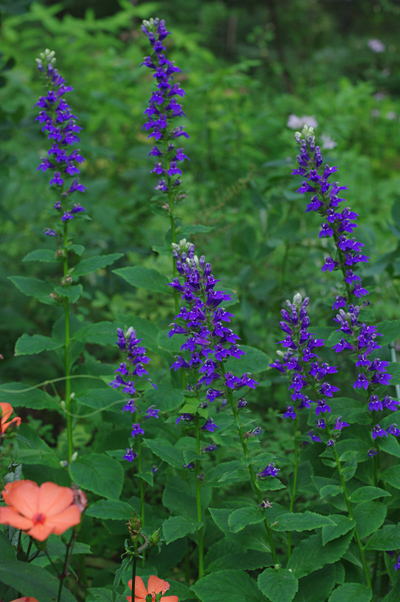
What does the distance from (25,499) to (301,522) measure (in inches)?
30.2

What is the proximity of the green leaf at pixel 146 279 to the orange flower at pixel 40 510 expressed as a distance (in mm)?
915

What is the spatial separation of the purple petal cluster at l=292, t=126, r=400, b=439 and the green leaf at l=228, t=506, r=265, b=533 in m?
0.40

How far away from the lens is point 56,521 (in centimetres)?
99

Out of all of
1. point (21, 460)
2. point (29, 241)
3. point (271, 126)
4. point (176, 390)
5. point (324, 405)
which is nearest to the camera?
point (324, 405)

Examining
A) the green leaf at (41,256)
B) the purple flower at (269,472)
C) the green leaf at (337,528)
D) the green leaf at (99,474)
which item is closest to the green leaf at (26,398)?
the green leaf at (99,474)

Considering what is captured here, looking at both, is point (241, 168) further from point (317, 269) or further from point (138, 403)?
point (138, 403)

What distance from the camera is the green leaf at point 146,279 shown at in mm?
1900

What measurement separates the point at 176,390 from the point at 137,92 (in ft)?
12.9

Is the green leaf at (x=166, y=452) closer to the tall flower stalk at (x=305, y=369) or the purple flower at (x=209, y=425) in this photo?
the purple flower at (x=209, y=425)

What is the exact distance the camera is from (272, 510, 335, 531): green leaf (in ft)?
4.79

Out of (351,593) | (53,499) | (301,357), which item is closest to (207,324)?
(301,357)

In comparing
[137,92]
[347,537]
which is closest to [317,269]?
[347,537]

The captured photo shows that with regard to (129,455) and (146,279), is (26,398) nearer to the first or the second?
(129,455)

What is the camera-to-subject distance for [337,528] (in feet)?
5.01
